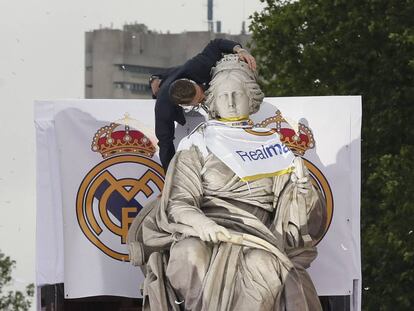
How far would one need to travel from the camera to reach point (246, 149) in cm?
2186

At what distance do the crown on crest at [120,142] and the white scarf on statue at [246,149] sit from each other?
71 cm

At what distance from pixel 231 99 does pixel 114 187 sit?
1.37 m

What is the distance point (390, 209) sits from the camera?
34.4 meters

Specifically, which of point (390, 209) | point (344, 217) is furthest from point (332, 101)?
point (390, 209)

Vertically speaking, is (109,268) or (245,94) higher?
(245,94)

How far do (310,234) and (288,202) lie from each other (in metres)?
0.34

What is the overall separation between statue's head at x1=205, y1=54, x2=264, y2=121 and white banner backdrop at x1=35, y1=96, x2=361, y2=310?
72cm

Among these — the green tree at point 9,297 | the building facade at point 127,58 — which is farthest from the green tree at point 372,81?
the building facade at point 127,58

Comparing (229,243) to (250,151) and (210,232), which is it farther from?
(250,151)

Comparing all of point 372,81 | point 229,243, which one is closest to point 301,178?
point 229,243

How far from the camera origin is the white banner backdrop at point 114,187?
73.5ft

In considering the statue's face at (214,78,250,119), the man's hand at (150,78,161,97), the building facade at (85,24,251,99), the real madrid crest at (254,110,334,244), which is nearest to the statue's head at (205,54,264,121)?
the statue's face at (214,78,250,119)

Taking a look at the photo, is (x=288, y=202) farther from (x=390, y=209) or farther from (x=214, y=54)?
(x=390, y=209)

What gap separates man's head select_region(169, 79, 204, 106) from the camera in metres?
22.0
